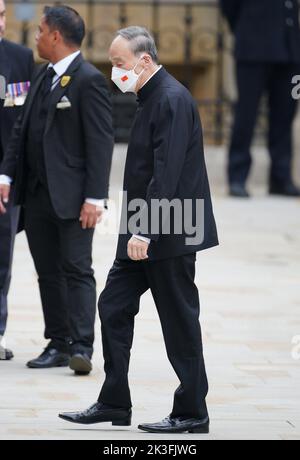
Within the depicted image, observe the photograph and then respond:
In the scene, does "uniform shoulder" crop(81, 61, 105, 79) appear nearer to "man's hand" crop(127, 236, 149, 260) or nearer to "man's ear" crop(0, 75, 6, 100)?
"man's ear" crop(0, 75, 6, 100)

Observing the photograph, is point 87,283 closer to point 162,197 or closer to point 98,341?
point 98,341

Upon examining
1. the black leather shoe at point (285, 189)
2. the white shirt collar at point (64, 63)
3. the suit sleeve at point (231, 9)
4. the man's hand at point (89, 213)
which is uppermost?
the white shirt collar at point (64, 63)

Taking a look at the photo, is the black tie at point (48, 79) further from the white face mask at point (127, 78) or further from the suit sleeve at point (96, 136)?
the white face mask at point (127, 78)

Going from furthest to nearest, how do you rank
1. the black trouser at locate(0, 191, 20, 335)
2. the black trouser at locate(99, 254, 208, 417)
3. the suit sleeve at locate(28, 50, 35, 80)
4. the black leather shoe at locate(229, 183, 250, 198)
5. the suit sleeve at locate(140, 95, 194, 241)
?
the black leather shoe at locate(229, 183, 250, 198), the suit sleeve at locate(28, 50, 35, 80), the black trouser at locate(0, 191, 20, 335), the black trouser at locate(99, 254, 208, 417), the suit sleeve at locate(140, 95, 194, 241)

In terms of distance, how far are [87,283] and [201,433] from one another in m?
1.47

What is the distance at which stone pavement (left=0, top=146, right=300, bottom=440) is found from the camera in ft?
19.3

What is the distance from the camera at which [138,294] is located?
5762 mm

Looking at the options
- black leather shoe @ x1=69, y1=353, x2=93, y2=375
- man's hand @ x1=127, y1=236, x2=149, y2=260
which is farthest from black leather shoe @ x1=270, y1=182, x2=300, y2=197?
man's hand @ x1=127, y1=236, x2=149, y2=260

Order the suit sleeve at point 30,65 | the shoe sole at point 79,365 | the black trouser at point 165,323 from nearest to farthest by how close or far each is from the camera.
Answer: the black trouser at point 165,323 < the shoe sole at point 79,365 < the suit sleeve at point 30,65

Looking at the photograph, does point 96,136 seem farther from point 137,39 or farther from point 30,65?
point 137,39

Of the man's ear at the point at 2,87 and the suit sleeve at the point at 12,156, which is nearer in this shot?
the suit sleeve at the point at 12,156

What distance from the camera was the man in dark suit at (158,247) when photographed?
555 cm

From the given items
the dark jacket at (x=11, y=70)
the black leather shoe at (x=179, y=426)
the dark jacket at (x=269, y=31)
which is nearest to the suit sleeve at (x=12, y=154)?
the dark jacket at (x=11, y=70)

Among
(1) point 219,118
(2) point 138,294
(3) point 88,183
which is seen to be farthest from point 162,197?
(1) point 219,118
